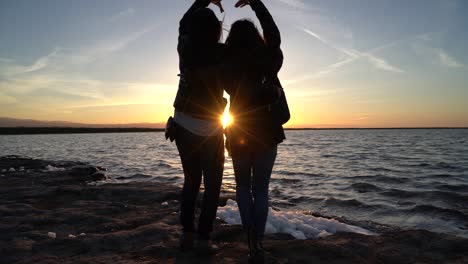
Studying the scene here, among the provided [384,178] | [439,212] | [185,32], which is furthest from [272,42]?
[384,178]

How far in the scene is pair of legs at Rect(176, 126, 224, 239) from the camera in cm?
346

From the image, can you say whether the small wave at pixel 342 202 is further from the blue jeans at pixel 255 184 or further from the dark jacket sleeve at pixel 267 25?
the dark jacket sleeve at pixel 267 25

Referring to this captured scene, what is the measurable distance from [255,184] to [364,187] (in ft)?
32.4

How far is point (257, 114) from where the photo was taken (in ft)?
10.4

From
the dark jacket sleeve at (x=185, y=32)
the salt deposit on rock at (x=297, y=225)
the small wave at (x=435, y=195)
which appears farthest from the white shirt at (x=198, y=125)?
the small wave at (x=435, y=195)

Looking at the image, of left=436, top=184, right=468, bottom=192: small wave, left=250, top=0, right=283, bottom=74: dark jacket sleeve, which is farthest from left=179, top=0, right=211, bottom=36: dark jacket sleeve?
left=436, top=184, right=468, bottom=192: small wave

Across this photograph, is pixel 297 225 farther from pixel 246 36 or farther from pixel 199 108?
pixel 246 36

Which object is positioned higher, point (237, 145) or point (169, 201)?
point (237, 145)

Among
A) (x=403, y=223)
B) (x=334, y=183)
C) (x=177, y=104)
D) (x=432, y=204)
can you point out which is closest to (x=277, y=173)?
(x=334, y=183)

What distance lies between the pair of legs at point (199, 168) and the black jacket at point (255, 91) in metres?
0.35

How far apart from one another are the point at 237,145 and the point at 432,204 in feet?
26.7

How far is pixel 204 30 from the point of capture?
330 cm

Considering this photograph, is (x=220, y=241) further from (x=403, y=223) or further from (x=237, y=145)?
(x=403, y=223)

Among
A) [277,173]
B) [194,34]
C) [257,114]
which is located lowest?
[277,173]
